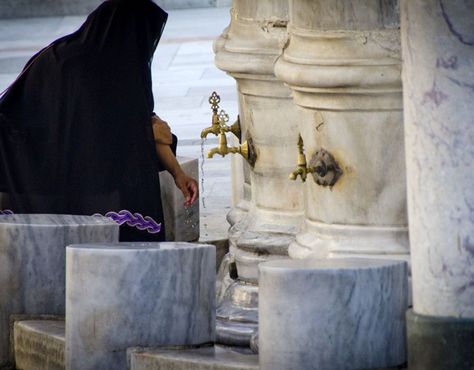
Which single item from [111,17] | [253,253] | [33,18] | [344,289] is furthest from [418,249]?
[33,18]

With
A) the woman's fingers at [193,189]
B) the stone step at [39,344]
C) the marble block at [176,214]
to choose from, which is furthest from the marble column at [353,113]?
the marble block at [176,214]

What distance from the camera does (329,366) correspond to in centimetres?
506

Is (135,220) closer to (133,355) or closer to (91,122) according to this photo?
(91,122)

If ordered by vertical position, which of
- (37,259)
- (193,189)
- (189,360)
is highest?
(193,189)

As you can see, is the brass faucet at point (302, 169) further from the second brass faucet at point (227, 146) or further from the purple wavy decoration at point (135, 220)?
the purple wavy decoration at point (135, 220)

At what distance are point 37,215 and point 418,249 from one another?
1.92m

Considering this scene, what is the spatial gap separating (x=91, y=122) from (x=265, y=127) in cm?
71

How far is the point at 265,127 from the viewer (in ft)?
21.9

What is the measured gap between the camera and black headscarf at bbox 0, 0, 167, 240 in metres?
6.93

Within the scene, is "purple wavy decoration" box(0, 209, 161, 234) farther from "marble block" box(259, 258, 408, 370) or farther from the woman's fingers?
"marble block" box(259, 258, 408, 370)

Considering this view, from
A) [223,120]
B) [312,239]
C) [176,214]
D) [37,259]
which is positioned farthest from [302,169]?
[176,214]

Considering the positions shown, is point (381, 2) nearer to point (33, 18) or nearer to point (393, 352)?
point (393, 352)

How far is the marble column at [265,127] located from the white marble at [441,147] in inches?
67.6

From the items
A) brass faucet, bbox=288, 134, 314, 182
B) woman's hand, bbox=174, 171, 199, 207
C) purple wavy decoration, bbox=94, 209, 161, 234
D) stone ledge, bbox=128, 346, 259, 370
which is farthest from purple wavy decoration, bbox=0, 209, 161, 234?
stone ledge, bbox=128, 346, 259, 370
